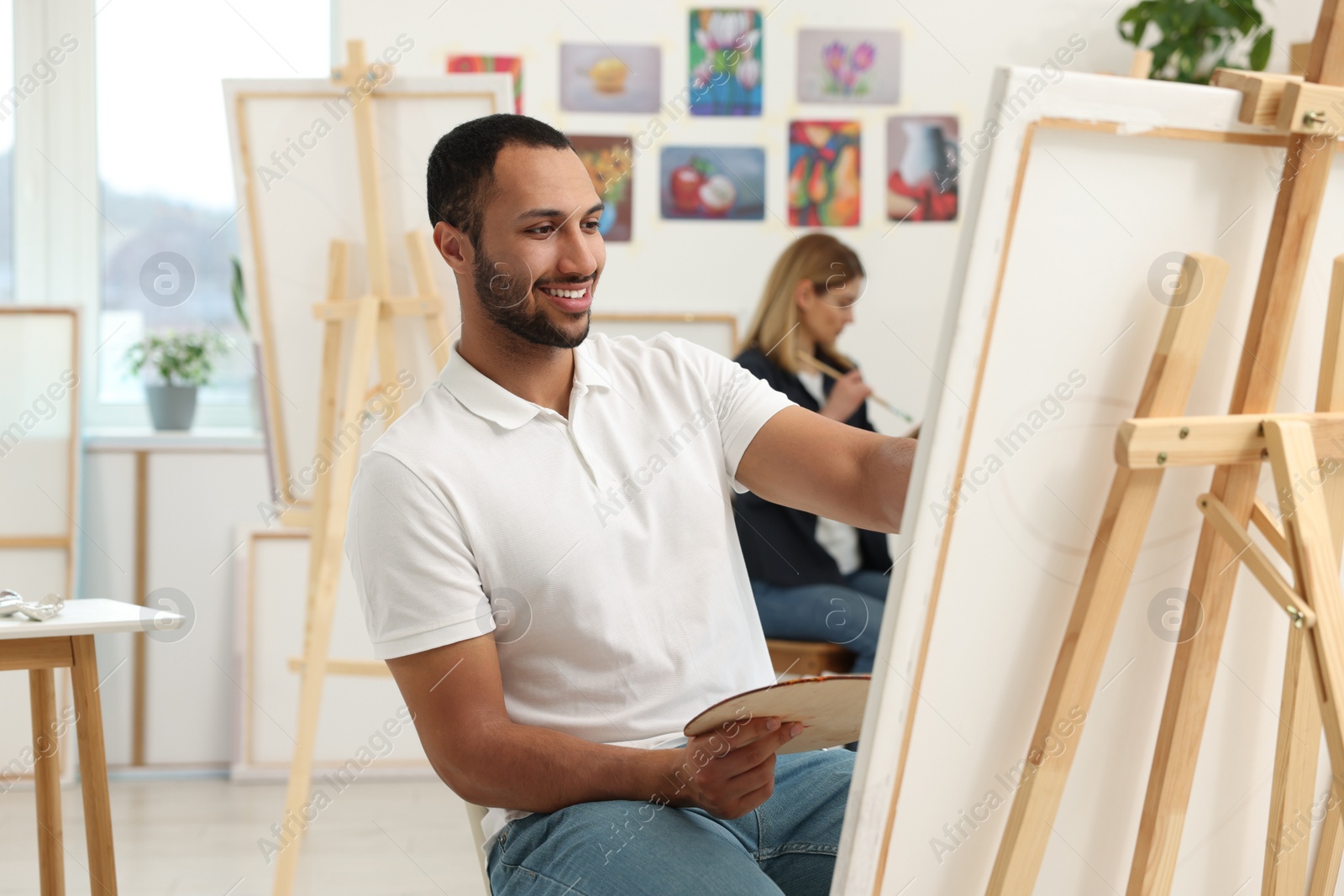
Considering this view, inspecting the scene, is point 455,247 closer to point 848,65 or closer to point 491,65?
point 491,65

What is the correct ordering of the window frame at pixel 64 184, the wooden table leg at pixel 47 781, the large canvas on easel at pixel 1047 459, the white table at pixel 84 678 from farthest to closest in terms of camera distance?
the window frame at pixel 64 184 → the wooden table leg at pixel 47 781 → the white table at pixel 84 678 → the large canvas on easel at pixel 1047 459

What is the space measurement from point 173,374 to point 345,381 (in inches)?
48.5

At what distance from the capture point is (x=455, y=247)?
4.52ft

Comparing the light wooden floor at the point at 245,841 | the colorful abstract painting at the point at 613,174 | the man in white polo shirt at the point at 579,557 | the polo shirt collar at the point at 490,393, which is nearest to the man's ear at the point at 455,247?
the man in white polo shirt at the point at 579,557

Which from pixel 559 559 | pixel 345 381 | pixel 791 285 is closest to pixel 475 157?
pixel 559 559

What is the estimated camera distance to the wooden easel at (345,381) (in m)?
1.97

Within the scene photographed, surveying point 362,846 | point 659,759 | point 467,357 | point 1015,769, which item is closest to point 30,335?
point 362,846

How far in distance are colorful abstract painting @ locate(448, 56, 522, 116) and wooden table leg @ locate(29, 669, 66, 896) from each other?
182 centimetres

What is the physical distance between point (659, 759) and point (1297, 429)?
0.60 meters

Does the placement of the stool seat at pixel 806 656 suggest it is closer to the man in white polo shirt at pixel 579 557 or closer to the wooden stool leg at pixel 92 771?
the man in white polo shirt at pixel 579 557

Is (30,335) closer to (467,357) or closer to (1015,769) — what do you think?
(467,357)

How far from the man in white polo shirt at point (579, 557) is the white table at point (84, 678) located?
27.5 inches

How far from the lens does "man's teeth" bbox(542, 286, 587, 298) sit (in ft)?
4.24

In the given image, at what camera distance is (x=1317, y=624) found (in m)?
0.84
